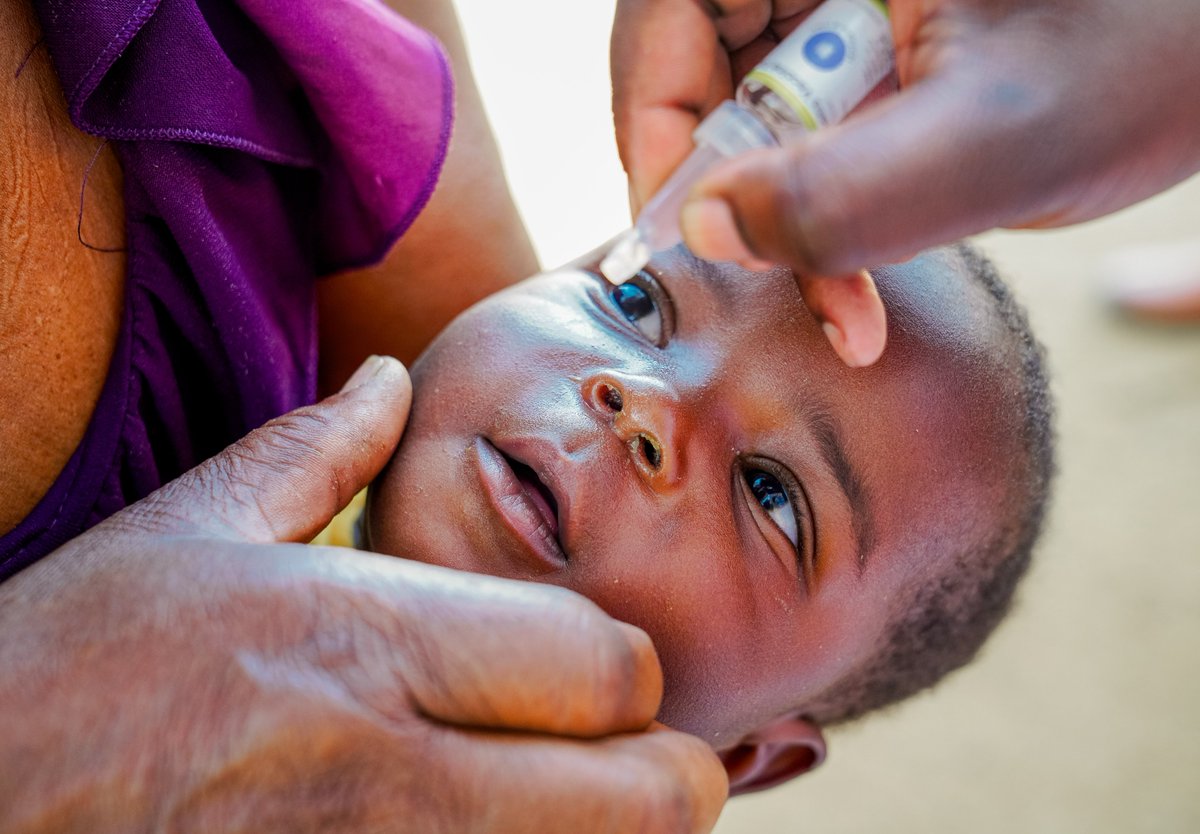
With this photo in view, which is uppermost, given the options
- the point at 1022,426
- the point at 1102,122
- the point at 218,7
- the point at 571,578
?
the point at 218,7

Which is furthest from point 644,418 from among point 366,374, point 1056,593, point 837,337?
point 1056,593

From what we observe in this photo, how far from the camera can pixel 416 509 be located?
100cm

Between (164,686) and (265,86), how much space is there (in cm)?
67

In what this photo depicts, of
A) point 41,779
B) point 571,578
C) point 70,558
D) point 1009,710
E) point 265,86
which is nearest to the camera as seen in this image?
point 41,779

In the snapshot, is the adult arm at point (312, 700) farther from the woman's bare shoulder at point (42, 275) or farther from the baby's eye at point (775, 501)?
the baby's eye at point (775, 501)

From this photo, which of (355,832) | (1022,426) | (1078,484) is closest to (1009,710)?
(1078,484)

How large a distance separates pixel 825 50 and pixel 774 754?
3.04ft

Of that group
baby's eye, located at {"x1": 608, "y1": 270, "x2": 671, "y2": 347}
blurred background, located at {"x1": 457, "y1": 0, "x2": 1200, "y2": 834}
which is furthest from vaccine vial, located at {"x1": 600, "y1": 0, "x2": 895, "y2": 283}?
blurred background, located at {"x1": 457, "y1": 0, "x2": 1200, "y2": 834}

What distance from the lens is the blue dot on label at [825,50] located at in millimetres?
812

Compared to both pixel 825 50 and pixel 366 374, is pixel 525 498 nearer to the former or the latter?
pixel 366 374

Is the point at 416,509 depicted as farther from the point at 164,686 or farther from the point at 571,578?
the point at 164,686

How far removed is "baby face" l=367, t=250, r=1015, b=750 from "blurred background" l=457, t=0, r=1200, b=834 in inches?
25.8

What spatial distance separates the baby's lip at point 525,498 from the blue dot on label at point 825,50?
44 centimetres

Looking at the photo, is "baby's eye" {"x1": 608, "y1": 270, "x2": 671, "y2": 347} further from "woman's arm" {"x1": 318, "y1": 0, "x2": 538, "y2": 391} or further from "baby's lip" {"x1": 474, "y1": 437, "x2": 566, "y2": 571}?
"woman's arm" {"x1": 318, "y1": 0, "x2": 538, "y2": 391}
